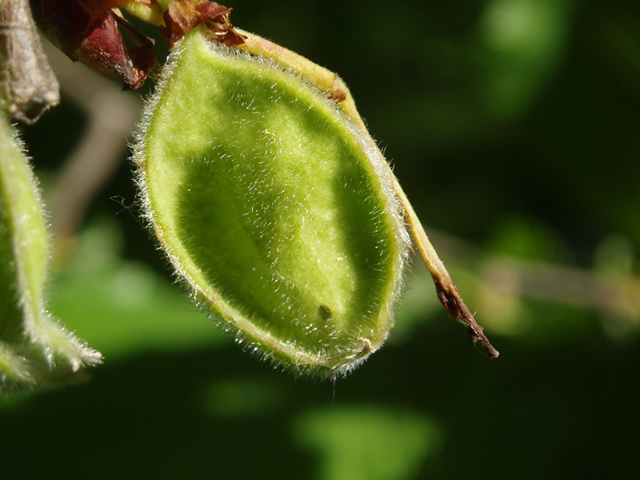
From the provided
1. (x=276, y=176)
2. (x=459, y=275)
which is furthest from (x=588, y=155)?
(x=276, y=176)

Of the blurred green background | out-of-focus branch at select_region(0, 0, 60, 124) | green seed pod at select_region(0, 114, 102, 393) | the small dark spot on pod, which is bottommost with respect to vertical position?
the blurred green background

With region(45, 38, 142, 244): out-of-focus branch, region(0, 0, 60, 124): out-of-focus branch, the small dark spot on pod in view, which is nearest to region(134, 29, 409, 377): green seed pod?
the small dark spot on pod

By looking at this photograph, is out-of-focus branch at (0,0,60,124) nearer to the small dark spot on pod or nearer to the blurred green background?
the small dark spot on pod

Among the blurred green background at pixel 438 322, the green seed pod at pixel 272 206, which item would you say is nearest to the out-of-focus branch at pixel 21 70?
the green seed pod at pixel 272 206

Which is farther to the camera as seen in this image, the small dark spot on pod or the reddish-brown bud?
the small dark spot on pod

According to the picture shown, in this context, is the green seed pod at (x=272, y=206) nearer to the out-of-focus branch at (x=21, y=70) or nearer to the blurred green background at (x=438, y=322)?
the out-of-focus branch at (x=21, y=70)

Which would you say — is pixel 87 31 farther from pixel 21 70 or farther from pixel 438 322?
pixel 438 322

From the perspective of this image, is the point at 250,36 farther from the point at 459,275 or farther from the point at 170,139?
the point at 459,275
